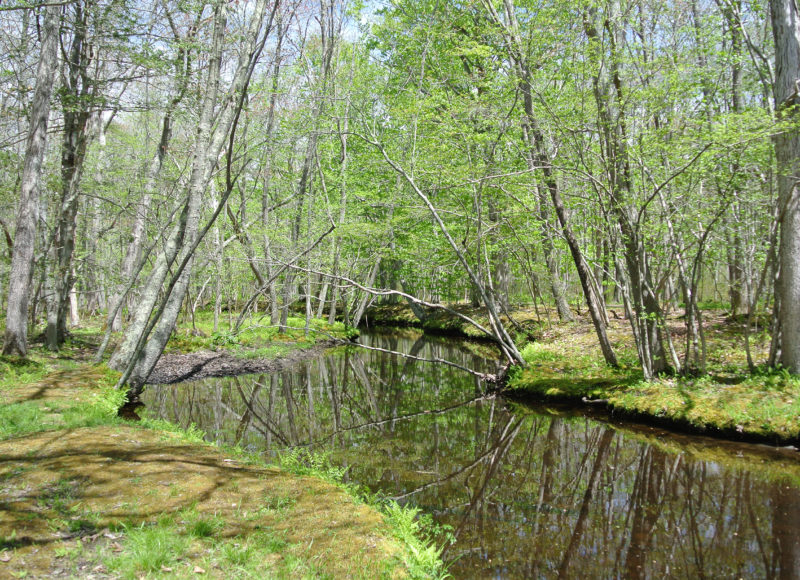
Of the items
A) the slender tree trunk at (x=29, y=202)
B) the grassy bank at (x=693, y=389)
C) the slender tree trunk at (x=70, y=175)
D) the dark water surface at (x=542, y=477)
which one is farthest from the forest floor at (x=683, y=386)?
the slender tree trunk at (x=70, y=175)

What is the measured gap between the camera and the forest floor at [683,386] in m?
6.92

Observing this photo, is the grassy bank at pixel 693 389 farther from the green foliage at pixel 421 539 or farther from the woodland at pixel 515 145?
the green foliage at pixel 421 539

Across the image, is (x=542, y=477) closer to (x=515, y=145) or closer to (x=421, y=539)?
(x=421, y=539)

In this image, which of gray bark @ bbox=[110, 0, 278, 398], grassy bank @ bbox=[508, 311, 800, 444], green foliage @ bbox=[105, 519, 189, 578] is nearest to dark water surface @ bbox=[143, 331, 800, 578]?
grassy bank @ bbox=[508, 311, 800, 444]

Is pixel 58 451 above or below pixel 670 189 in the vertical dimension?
below

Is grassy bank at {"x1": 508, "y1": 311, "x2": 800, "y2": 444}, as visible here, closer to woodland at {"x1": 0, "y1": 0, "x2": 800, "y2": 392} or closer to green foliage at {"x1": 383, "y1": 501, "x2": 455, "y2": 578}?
woodland at {"x1": 0, "y1": 0, "x2": 800, "y2": 392}

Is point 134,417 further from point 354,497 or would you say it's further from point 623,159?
point 623,159

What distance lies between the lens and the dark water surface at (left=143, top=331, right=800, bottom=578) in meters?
4.21

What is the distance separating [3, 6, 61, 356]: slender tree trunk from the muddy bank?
10.4ft

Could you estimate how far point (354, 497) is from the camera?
466cm

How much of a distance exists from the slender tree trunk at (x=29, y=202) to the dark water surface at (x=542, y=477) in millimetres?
2945

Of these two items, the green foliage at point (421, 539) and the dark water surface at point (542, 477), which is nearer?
the green foliage at point (421, 539)

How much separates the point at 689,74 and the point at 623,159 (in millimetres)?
2878

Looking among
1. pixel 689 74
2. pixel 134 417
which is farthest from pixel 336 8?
pixel 134 417
